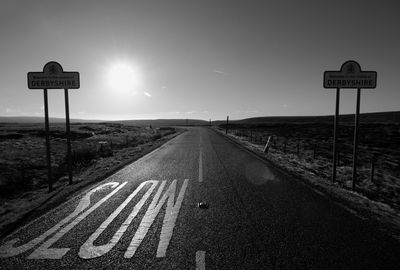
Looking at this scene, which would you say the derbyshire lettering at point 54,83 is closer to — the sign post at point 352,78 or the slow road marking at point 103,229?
the slow road marking at point 103,229

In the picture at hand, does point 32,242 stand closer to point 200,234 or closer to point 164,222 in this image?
point 164,222

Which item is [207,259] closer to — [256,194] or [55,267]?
[55,267]

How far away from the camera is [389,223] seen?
4.17 meters

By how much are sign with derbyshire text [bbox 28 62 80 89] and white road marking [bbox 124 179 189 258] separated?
420 centimetres

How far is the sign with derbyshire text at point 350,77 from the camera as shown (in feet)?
22.0

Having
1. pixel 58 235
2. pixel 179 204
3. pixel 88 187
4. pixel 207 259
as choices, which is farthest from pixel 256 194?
pixel 88 187

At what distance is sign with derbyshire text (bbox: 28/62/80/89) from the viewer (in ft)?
21.3

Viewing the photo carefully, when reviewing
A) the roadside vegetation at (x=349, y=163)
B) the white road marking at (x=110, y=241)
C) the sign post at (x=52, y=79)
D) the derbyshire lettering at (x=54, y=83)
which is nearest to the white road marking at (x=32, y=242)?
the white road marking at (x=110, y=241)

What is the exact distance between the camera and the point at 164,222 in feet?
14.0

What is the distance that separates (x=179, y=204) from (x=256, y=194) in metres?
2.06

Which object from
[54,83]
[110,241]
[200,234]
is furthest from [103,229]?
[54,83]

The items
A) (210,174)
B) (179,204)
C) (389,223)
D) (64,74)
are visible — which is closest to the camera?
(389,223)

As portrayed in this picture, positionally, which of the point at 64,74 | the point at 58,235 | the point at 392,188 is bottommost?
the point at 392,188

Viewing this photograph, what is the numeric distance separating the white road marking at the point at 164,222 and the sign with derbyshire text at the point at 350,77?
5.69 metres
